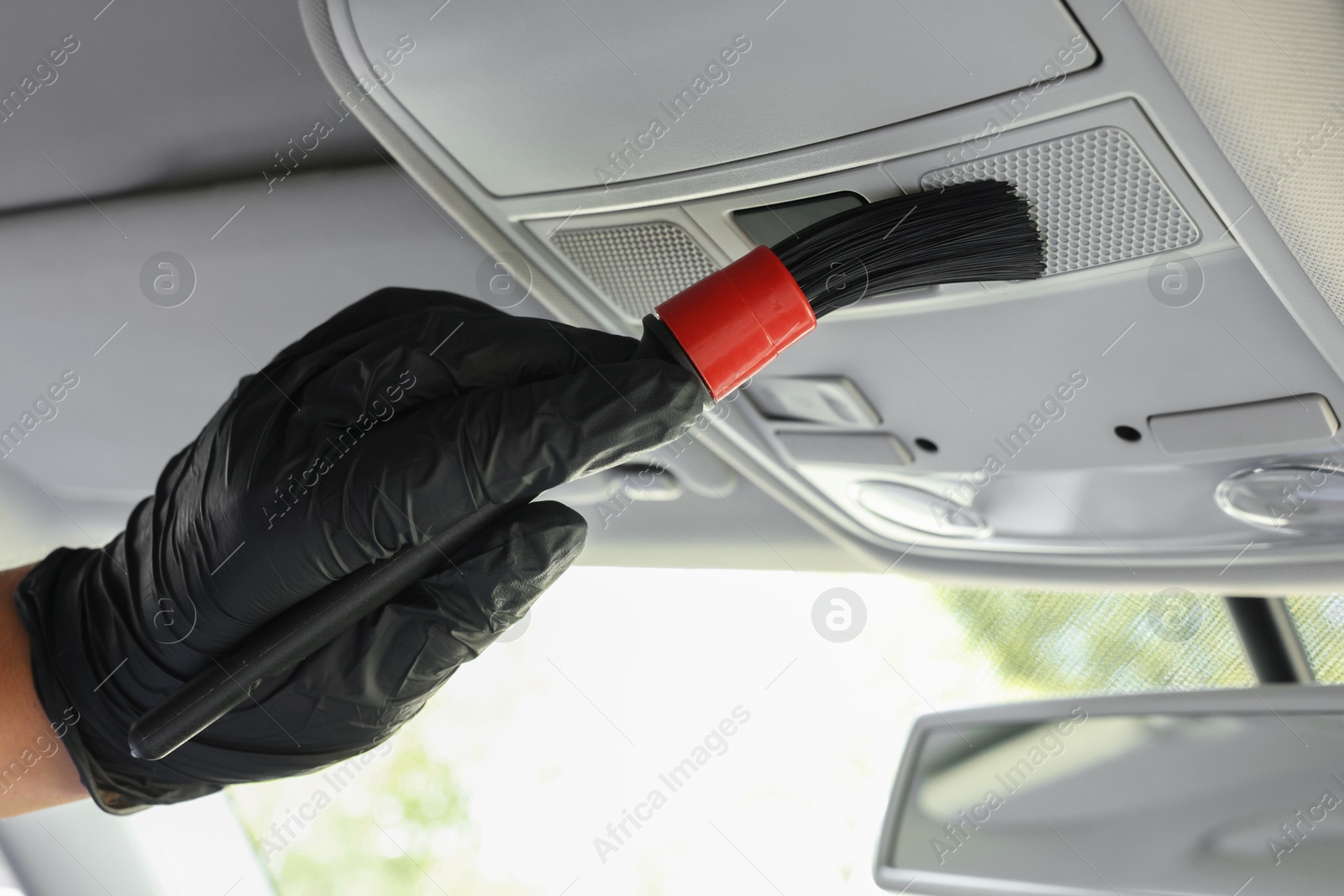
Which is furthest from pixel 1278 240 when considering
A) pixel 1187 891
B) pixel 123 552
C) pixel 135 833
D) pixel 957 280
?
pixel 135 833

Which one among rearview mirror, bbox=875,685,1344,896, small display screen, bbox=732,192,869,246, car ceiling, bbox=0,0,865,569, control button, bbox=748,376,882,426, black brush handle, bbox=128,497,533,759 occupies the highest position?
car ceiling, bbox=0,0,865,569

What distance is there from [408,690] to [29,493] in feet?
4.85

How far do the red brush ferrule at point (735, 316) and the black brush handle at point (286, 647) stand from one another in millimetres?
207

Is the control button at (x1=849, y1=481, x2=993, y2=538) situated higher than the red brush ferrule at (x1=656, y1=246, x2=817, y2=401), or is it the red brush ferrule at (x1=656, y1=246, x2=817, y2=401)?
the red brush ferrule at (x1=656, y1=246, x2=817, y2=401)

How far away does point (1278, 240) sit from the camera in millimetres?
602

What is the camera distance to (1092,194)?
65 centimetres

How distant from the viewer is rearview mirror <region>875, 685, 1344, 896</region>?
85 cm

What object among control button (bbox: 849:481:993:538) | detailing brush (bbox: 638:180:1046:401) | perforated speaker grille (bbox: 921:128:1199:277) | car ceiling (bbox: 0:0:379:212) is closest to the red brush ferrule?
detailing brush (bbox: 638:180:1046:401)

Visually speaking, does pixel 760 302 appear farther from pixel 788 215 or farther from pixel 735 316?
A: pixel 788 215

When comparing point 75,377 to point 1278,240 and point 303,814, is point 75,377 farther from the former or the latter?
point 1278,240

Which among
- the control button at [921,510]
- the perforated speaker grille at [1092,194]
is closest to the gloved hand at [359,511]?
the perforated speaker grille at [1092,194]

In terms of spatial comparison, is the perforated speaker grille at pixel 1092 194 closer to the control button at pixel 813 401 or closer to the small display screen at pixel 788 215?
the small display screen at pixel 788 215

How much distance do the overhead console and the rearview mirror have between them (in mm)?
146

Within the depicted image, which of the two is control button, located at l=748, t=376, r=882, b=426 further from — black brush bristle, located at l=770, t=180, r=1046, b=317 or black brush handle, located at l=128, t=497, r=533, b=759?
black brush handle, located at l=128, t=497, r=533, b=759
